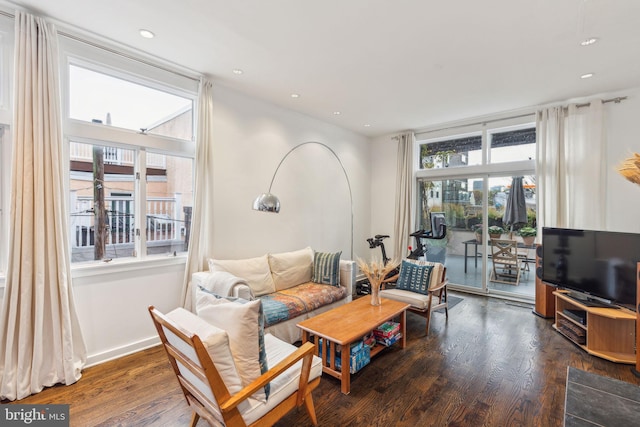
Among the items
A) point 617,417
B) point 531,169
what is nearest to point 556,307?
point 531,169

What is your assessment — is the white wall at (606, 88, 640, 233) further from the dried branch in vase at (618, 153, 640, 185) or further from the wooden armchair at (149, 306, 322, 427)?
the wooden armchair at (149, 306, 322, 427)

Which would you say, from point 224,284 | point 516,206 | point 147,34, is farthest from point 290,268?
point 516,206

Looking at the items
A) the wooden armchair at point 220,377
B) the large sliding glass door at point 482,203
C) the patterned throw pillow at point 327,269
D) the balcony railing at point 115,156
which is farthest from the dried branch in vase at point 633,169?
the balcony railing at point 115,156

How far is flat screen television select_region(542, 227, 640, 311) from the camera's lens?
2.88 metres

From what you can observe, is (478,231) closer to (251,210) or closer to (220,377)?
(251,210)

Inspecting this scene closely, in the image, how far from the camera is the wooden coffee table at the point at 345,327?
2.35 metres

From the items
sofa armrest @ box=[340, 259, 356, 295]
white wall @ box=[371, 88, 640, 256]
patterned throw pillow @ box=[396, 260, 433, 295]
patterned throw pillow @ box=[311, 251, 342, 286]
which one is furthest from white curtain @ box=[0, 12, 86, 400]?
white wall @ box=[371, 88, 640, 256]

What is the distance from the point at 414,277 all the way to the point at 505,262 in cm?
232

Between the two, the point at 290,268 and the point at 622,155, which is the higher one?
the point at 622,155

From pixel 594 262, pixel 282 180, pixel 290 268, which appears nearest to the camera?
pixel 594 262

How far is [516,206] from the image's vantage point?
479cm

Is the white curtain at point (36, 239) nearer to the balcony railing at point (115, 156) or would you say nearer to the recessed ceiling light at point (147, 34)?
the balcony railing at point (115, 156)

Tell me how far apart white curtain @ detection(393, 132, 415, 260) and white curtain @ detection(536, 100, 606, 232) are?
1.99m

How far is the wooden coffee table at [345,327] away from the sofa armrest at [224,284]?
62cm
